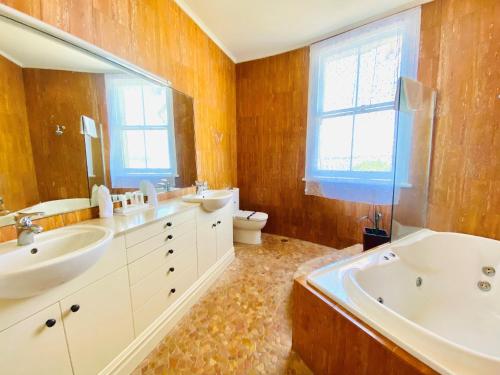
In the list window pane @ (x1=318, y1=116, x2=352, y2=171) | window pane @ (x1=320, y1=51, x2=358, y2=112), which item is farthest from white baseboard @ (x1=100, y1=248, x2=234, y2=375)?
window pane @ (x1=320, y1=51, x2=358, y2=112)

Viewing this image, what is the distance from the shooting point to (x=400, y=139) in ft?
5.79

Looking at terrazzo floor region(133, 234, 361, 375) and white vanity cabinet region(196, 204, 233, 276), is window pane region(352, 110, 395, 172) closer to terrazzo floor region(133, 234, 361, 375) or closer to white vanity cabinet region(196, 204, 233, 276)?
terrazzo floor region(133, 234, 361, 375)

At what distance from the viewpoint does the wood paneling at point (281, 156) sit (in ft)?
8.96

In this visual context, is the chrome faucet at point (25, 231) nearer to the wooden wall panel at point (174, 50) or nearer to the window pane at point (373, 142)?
the wooden wall panel at point (174, 50)

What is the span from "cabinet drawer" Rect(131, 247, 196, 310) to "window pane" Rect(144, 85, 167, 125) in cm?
123

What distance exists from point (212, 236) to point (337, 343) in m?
1.38

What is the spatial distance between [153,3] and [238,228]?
2513 millimetres

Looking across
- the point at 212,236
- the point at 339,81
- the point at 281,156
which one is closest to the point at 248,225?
the point at 212,236

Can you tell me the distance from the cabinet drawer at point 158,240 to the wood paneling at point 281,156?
165 cm

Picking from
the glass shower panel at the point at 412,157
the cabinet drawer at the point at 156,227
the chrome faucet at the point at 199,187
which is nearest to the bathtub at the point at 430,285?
the glass shower panel at the point at 412,157

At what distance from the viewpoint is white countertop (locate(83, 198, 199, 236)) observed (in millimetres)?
1227

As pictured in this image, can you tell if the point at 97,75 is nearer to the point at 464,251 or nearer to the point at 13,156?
the point at 13,156

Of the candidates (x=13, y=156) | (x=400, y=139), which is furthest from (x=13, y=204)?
(x=400, y=139)

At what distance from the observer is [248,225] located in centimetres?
283
